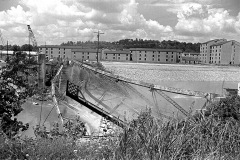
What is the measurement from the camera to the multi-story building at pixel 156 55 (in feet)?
247

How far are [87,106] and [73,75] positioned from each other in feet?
24.2

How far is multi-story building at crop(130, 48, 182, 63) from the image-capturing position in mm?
75438

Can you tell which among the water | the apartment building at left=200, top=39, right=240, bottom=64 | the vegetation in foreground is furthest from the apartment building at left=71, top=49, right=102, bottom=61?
the vegetation in foreground

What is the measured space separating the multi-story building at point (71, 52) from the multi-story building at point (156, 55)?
936cm

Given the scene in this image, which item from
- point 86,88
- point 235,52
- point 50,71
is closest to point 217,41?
point 235,52

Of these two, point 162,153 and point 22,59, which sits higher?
point 22,59

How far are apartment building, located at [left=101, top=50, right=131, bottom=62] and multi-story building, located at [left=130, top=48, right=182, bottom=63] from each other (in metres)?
2.19

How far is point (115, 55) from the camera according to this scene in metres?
75.2

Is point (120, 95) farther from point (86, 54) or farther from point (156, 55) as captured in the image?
point (156, 55)

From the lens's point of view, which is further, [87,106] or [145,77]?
[145,77]

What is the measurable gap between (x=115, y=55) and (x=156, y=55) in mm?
9969

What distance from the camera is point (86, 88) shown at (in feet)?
57.1

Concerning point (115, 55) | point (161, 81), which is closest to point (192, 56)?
point (115, 55)

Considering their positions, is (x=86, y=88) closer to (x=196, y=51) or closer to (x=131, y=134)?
(x=131, y=134)
